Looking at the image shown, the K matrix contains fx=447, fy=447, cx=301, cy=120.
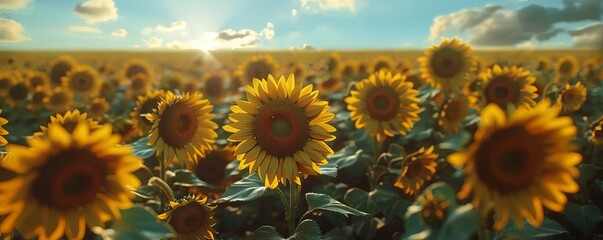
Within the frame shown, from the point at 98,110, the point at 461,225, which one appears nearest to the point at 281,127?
the point at 461,225

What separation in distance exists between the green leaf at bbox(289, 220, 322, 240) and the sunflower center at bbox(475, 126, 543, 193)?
1.66 meters

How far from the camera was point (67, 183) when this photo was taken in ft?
7.06

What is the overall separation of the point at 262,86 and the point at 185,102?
1079 mm

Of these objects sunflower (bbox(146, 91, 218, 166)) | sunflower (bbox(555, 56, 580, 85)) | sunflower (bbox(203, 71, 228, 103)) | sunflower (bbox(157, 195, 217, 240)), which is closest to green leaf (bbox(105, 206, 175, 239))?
sunflower (bbox(157, 195, 217, 240))

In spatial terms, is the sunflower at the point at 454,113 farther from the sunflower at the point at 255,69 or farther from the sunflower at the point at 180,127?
the sunflower at the point at 255,69

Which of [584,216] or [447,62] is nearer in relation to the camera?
[584,216]

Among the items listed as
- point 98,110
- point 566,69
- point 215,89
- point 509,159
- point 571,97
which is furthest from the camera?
point 566,69

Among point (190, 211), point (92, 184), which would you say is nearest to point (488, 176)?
point (92, 184)

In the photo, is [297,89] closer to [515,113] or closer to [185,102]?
[185,102]

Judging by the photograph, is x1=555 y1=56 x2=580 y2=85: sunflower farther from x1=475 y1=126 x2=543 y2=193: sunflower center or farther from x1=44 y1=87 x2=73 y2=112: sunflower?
x1=44 y1=87 x2=73 y2=112: sunflower

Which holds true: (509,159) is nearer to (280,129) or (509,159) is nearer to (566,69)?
(280,129)

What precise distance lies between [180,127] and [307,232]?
1.71 meters

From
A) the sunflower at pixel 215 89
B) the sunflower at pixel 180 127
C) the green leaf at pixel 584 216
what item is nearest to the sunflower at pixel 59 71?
the sunflower at pixel 215 89

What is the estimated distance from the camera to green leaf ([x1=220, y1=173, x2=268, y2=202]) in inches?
136
